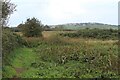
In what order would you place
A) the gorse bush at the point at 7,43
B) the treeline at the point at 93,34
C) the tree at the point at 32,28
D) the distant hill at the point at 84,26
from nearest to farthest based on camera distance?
the gorse bush at the point at 7,43
the tree at the point at 32,28
the treeline at the point at 93,34
the distant hill at the point at 84,26

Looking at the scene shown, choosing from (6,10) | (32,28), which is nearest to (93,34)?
(32,28)

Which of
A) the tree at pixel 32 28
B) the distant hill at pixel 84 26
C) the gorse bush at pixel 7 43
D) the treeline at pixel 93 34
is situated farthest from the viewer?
the distant hill at pixel 84 26

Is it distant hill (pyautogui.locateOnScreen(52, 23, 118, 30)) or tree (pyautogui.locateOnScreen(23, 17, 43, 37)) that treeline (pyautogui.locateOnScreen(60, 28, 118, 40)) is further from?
tree (pyautogui.locateOnScreen(23, 17, 43, 37))

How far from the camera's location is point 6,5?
2597 centimetres

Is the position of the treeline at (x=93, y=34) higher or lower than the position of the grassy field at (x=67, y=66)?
higher

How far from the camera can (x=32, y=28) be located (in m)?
50.1

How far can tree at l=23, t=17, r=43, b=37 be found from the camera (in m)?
49.5

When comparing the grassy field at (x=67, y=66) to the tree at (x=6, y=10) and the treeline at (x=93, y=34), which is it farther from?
the treeline at (x=93, y=34)

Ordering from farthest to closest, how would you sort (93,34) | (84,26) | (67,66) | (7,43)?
(84,26), (93,34), (7,43), (67,66)

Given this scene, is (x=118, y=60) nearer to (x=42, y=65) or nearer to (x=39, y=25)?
(x=42, y=65)

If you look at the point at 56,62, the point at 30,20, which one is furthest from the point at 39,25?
the point at 56,62

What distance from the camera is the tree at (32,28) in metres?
49.5

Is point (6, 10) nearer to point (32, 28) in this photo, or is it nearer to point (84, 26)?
Answer: point (32, 28)

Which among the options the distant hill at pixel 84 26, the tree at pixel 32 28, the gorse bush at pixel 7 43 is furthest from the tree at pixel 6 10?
the distant hill at pixel 84 26
